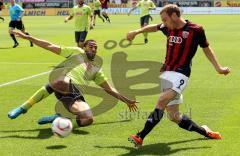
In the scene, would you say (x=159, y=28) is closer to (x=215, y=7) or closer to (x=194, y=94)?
(x=194, y=94)

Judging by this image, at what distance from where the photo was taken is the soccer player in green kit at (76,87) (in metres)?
8.48

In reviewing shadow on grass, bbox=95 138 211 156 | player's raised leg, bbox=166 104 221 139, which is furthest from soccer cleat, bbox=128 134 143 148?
player's raised leg, bbox=166 104 221 139

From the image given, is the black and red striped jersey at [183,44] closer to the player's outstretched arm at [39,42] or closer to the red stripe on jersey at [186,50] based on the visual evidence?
the red stripe on jersey at [186,50]

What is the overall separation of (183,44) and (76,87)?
2.48 meters

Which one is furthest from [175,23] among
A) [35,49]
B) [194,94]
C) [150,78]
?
[35,49]

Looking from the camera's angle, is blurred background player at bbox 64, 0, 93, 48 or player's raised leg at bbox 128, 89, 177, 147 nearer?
player's raised leg at bbox 128, 89, 177, 147

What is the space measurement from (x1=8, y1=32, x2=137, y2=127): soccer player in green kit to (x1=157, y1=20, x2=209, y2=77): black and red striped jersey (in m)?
1.34

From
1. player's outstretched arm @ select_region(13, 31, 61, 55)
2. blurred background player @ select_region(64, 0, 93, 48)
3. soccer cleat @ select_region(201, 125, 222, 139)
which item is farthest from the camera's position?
blurred background player @ select_region(64, 0, 93, 48)

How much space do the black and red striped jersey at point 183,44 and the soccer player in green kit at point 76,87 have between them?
1345mm

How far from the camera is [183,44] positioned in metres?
7.23

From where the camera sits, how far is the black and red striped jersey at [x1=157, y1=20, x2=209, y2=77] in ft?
23.6

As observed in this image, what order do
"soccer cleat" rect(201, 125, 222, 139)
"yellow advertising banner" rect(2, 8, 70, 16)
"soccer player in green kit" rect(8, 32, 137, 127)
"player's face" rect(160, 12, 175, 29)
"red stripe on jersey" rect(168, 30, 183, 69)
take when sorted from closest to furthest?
"player's face" rect(160, 12, 175, 29) → "red stripe on jersey" rect(168, 30, 183, 69) → "soccer cleat" rect(201, 125, 222, 139) → "soccer player in green kit" rect(8, 32, 137, 127) → "yellow advertising banner" rect(2, 8, 70, 16)

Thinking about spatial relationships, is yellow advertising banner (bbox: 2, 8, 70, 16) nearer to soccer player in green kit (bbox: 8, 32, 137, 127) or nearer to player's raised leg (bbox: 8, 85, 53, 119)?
soccer player in green kit (bbox: 8, 32, 137, 127)

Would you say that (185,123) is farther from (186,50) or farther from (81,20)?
(81,20)
